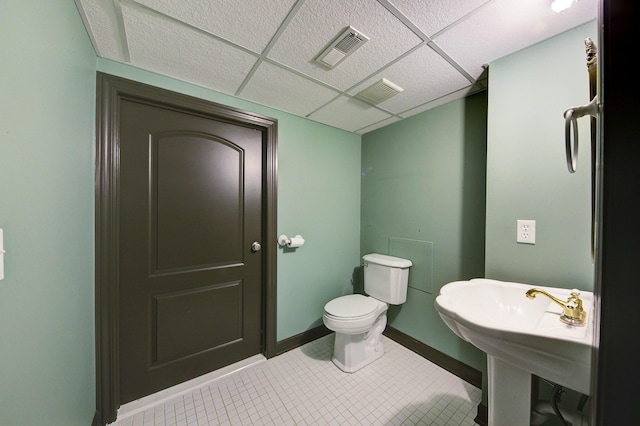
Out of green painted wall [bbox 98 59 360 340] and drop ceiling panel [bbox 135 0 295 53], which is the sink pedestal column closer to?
green painted wall [bbox 98 59 360 340]

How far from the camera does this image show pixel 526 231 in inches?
45.8

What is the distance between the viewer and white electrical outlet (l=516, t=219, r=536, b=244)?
1143 millimetres

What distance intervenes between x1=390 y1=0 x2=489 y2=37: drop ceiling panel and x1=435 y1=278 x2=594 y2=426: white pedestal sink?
4.03 ft

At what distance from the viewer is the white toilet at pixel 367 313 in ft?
5.37

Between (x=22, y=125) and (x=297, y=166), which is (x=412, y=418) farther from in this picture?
(x=22, y=125)

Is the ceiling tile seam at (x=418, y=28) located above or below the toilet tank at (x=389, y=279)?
above

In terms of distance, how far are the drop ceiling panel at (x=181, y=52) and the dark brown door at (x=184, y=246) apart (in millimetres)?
259

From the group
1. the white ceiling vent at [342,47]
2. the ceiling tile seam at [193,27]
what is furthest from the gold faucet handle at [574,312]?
the ceiling tile seam at [193,27]

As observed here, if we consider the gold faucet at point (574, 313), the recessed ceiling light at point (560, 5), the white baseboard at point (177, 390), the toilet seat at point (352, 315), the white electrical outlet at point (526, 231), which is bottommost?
the white baseboard at point (177, 390)

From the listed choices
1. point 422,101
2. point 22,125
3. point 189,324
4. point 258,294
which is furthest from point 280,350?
point 422,101

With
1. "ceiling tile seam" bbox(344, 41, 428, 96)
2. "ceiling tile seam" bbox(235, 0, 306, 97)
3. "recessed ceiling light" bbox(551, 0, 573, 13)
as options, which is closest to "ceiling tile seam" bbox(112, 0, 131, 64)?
"ceiling tile seam" bbox(235, 0, 306, 97)

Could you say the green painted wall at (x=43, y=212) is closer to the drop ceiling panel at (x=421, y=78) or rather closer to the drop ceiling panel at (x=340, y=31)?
the drop ceiling panel at (x=340, y=31)

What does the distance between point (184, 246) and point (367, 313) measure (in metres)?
1.40

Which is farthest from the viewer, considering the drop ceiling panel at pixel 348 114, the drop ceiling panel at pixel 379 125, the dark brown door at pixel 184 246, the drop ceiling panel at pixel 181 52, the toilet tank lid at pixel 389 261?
the drop ceiling panel at pixel 379 125
